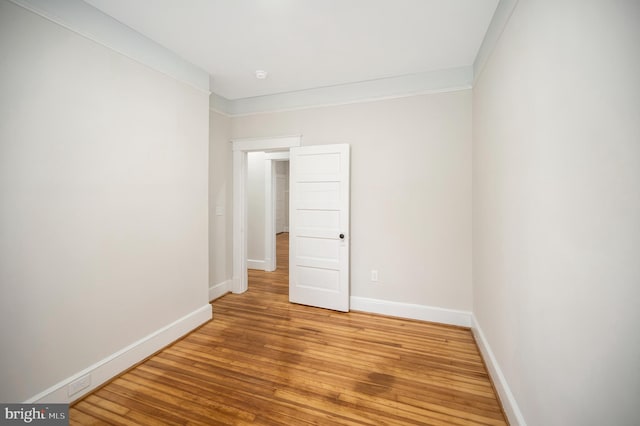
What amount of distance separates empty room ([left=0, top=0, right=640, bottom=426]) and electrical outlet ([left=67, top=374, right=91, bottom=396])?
0.02 m

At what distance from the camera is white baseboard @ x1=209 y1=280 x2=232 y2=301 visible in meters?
3.73

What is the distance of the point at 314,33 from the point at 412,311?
313cm

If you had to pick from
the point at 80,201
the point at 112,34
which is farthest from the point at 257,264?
the point at 112,34

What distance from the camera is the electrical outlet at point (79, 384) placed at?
1.85 m

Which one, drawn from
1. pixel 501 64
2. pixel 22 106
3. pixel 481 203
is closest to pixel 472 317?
pixel 481 203

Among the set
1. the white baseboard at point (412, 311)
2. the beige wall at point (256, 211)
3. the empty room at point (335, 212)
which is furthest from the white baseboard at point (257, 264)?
the white baseboard at point (412, 311)

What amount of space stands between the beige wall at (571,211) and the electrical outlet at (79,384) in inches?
113

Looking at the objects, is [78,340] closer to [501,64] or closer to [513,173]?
[513,173]

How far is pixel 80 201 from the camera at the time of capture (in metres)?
1.94

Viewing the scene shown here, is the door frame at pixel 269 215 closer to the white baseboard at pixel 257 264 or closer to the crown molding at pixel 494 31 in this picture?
the white baseboard at pixel 257 264

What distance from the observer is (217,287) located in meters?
3.83

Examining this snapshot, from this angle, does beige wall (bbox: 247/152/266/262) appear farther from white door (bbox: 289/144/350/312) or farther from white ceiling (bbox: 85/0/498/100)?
white ceiling (bbox: 85/0/498/100)

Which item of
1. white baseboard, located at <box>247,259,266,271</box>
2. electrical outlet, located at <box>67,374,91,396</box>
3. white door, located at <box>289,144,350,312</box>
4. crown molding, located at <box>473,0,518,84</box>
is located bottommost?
electrical outlet, located at <box>67,374,91,396</box>

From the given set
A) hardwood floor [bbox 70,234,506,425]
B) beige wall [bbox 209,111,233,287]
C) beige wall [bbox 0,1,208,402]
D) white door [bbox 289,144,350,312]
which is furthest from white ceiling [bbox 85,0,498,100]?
hardwood floor [bbox 70,234,506,425]
